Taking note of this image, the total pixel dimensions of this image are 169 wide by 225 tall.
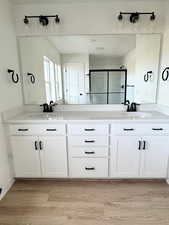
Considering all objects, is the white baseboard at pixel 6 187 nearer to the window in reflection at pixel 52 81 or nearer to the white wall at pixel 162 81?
the window in reflection at pixel 52 81

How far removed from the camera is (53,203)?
5.87ft

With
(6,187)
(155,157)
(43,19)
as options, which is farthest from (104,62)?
(6,187)

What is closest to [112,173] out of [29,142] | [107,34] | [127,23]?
[29,142]

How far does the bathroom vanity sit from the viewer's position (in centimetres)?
196

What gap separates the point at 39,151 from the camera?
2049 millimetres

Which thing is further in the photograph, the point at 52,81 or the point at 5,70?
the point at 52,81

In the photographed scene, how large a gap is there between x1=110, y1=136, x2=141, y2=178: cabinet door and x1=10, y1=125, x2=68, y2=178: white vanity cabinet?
2.15ft

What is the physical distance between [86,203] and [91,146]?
663 millimetres

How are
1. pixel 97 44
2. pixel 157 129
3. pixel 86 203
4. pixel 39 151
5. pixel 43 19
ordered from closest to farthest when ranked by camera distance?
pixel 86 203
pixel 157 129
pixel 39 151
pixel 43 19
pixel 97 44

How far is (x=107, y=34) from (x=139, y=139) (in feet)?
5.20

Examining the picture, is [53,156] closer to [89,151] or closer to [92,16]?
[89,151]

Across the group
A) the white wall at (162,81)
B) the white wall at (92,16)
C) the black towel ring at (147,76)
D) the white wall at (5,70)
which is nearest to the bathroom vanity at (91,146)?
the white wall at (5,70)

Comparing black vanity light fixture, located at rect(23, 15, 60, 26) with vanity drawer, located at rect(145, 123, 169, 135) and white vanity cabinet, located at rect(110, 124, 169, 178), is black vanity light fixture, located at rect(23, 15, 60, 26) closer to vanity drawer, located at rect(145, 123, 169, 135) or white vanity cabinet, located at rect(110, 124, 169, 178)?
white vanity cabinet, located at rect(110, 124, 169, 178)

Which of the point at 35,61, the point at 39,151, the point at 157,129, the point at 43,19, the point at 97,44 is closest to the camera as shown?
the point at 157,129
